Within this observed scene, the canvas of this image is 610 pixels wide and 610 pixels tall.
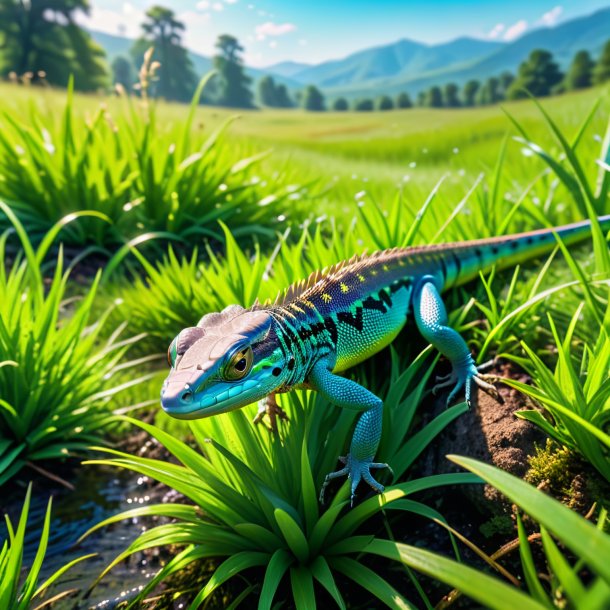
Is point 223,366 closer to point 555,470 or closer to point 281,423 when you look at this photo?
point 281,423

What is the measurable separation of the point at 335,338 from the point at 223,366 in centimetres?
72

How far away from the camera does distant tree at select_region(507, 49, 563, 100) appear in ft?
36.2

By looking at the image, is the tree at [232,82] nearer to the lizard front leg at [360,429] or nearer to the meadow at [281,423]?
the meadow at [281,423]

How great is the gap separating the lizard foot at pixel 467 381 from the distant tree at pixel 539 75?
9.67m

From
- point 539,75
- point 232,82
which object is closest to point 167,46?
point 232,82

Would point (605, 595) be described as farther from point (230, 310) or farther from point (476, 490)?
point (230, 310)

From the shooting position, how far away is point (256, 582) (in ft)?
7.55

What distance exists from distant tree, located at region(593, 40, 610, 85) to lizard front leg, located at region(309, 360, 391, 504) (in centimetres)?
1093

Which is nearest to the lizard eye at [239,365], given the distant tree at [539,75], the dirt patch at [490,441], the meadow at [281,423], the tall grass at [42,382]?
the meadow at [281,423]

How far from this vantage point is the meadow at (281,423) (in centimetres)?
204

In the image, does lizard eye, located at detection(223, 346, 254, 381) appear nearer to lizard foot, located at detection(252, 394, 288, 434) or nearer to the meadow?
the meadow

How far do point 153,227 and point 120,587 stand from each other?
394cm

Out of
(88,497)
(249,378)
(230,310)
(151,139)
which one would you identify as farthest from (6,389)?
(151,139)

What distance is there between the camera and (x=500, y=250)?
11.4ft
